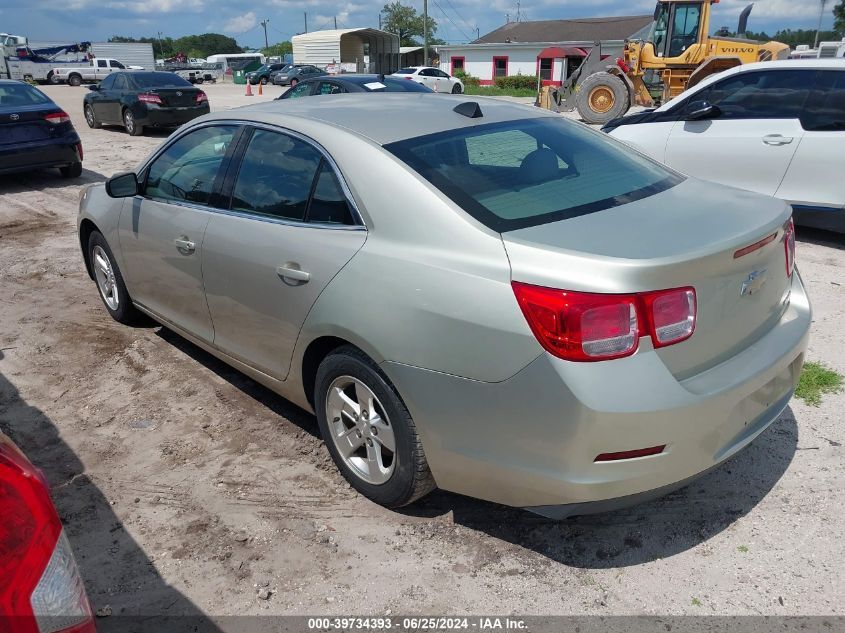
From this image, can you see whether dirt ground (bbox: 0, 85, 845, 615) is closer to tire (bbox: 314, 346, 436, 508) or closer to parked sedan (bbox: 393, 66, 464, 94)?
tire (bbox: 314, 346, 436, 508)

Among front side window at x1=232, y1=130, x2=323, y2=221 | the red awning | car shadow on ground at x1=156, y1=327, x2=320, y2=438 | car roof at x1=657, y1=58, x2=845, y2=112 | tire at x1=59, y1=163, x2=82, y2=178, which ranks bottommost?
car shadow on ground at x1=156, y1=327, x2=320, y2=438

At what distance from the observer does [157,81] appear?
666 inches

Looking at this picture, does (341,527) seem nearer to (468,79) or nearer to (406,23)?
(468,79)

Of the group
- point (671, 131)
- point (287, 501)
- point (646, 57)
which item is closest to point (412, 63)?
point (646, 57)

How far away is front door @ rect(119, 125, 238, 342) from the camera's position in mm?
3852

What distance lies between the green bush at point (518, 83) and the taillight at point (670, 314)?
165ft

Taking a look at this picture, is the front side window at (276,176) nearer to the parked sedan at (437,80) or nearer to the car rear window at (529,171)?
the car rear window at (529,171)

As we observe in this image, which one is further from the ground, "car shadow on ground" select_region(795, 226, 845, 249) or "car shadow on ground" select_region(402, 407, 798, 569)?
"car shadow on ground" select_region(795, 226, 845, 249)

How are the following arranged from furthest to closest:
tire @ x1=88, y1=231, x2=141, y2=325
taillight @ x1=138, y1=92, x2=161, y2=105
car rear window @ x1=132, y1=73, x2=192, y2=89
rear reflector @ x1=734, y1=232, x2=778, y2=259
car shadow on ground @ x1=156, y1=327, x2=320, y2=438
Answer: car rear window @ x1=132, y1=73, x2=192, y2=89
taillight @ x1=138, y1=92, x2=161, y2=105
tire @ x1=88, y1=231, x2=141, y2=325
car shadow on ground @ x1=156, y1=327, x2=320, y2=438
rear reflector @ x1=734, y1=232, x2=778, y2=259

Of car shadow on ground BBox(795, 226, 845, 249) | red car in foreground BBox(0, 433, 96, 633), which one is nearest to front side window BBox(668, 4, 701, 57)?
car shadow on ground BBox(795, 226, 845, 249)

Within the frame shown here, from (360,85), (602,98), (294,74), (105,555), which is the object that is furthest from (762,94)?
(294,74)

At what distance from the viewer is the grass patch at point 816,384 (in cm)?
397

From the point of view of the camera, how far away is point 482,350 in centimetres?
A: 241

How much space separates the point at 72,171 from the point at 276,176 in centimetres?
954
